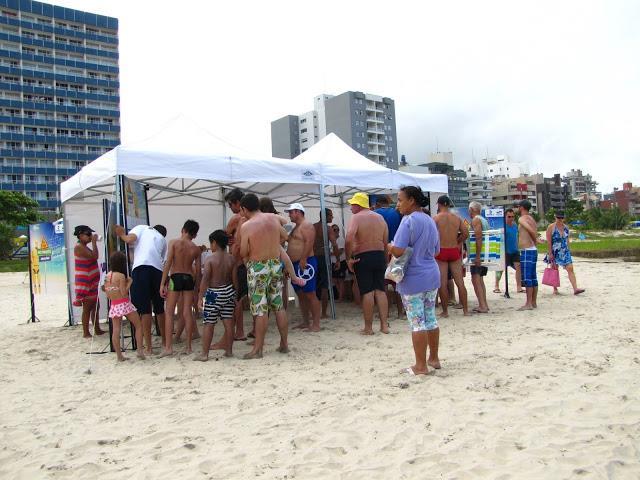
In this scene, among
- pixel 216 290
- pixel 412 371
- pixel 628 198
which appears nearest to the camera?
pixel 412 371

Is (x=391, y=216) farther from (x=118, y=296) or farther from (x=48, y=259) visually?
(x=48, y=259)

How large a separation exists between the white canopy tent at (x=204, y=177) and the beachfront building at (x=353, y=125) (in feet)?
243

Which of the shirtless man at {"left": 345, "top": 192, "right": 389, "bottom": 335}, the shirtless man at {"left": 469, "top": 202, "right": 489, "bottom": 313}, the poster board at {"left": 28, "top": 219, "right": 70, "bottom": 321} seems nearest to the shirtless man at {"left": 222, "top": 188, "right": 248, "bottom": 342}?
the shirtless man at {"left": 345, "top": 192, "right": 389, "bottom": 335}

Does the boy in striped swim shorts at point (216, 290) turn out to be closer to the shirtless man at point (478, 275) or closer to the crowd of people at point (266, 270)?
the crowd of people at point (266, 270)

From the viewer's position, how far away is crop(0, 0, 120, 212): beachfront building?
6231 cm

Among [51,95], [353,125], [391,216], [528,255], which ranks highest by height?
[51,95]

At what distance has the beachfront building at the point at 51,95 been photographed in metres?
62.3

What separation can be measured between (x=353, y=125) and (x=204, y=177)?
266 feet

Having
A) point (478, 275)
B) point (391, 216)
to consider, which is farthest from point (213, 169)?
point (478, 275)

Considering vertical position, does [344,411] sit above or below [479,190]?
below

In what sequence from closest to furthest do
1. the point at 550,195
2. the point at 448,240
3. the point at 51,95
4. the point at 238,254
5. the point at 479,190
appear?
the point at 238,254, the point at 448,240, the point at 51,95, the point at 479,190, the point at 550,195

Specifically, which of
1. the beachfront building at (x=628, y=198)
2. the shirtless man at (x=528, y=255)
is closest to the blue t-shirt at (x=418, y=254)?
the shirtless man at (x=528, y=255)

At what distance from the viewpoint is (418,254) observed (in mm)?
3748

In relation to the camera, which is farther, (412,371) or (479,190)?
(479,190)
